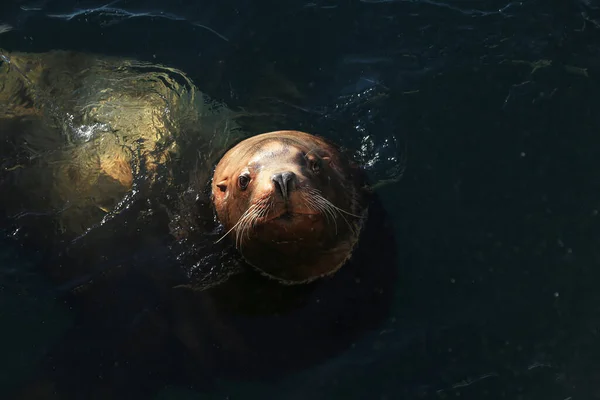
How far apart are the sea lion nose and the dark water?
1.89m

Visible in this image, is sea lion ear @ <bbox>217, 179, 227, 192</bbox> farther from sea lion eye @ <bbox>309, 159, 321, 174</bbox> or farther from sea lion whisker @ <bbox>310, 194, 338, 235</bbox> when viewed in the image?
sea lion whisker @ <bbox>310, 194, 338, 235</bbox>

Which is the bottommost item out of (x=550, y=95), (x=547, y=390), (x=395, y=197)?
(x=547, y=390)

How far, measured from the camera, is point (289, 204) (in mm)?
6543

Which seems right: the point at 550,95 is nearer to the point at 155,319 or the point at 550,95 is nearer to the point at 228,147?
the point at 228,147

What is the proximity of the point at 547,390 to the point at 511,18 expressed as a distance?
450 cm

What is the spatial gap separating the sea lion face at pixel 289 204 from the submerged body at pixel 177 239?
2cm


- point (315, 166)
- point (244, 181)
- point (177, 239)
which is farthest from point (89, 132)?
point (315, 166)

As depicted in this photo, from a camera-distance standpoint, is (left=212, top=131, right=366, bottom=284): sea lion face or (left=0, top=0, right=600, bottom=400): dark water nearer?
(left=212, top=131, right=366, bottom=284): sea lion face

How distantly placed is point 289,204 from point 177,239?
6.39 ft

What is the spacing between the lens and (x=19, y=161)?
8.55 meters

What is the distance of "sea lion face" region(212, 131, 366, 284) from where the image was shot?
6.66m

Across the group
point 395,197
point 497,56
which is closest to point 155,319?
point 395,197

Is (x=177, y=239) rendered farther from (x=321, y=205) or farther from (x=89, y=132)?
(x=321, y=205)

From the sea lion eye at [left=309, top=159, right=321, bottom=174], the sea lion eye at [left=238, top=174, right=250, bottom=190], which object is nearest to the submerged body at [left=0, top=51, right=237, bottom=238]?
the sea lion eye at [left=238, top=174, right=250, bottom=190]
